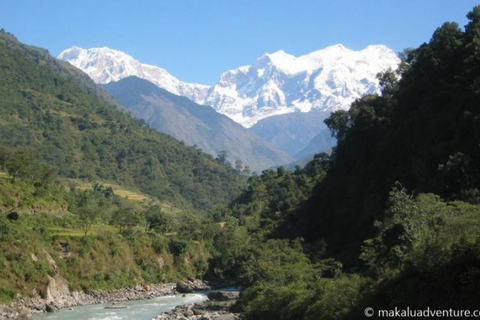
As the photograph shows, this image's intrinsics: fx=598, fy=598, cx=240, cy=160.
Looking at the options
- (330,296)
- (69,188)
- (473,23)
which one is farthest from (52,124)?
(330,296)

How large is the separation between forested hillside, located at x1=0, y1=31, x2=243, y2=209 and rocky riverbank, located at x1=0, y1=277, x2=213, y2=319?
6861 centimetres

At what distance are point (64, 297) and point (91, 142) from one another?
96352mm

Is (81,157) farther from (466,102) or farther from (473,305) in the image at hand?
(473,305)

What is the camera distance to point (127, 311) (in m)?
50.7

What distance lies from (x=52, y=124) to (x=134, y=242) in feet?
266

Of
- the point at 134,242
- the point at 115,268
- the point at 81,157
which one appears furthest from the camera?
the point at 81,157

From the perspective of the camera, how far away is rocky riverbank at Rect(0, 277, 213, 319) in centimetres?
4606

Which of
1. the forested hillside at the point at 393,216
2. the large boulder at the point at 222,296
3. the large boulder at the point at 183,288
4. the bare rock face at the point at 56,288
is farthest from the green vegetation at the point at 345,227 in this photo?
the large boulder at the point at 183,288

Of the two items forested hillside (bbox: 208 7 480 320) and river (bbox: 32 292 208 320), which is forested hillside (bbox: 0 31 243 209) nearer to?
forested hillside (bbox: 208 7 480 320)

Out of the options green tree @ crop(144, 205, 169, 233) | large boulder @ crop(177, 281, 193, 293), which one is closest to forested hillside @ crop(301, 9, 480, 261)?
large boulder @ crop(177, 281, 193, 293)

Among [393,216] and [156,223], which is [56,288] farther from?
[393,216]

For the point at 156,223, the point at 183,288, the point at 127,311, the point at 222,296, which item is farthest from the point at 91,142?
the point at 127,311

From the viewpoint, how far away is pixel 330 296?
27.6m

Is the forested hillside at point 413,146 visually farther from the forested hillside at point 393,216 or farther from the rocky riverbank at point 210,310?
the rocky riverbank at point 210,310
